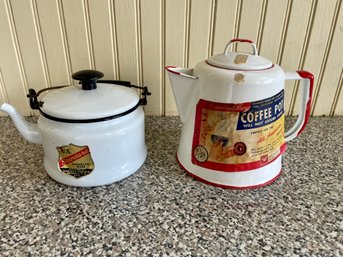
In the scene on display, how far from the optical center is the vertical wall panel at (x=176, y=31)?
26.4 inches

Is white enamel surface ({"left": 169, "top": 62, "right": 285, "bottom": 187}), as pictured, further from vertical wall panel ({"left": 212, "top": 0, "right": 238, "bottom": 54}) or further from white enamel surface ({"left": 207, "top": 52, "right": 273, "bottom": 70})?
vertical wall panel ({"left": 212, "top": 0, "right": 238, "bottom": 54})

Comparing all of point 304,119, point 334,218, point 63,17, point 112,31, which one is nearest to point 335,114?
point 304,119

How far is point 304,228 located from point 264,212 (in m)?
0.07

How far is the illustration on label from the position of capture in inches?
19.7

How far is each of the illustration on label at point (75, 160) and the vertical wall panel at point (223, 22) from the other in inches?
17.3

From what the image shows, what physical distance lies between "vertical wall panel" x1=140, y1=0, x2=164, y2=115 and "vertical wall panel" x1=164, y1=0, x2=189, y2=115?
2 centimetres

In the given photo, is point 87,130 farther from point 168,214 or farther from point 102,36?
point 102,36

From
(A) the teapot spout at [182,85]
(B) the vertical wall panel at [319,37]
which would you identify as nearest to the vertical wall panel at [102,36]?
(A) the teapot spout at [182,85]

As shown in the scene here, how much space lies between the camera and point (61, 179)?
54 cm

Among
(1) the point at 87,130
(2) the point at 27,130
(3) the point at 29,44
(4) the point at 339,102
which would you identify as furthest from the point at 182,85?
(4) the point at 339,102

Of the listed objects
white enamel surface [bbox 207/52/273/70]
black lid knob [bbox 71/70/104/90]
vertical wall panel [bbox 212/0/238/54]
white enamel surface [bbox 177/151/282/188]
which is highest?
vertical wall panel [bbox 212/0/238/54]

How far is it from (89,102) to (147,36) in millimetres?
289

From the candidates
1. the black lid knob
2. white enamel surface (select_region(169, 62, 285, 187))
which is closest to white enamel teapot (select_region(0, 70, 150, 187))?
the black lid knob

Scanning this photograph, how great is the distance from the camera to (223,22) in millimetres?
690
